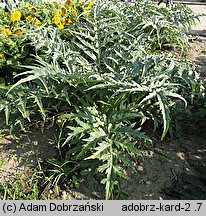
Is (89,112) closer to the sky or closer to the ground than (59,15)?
closer to the ground

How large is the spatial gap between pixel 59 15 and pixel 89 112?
1.44 m

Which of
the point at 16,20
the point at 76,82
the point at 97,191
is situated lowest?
the point at 97,191

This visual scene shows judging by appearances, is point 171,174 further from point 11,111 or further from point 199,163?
point 11,111

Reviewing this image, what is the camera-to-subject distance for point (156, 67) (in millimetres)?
2504

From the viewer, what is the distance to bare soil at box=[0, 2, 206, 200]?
223cm

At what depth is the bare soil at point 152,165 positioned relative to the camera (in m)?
2.23

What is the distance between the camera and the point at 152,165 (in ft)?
8.03

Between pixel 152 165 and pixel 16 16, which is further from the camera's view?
pixel 16 16

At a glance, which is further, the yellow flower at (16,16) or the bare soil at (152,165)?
the yellow flower at (16,16)

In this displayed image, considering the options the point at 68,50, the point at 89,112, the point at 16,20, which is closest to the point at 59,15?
the point at 16,20

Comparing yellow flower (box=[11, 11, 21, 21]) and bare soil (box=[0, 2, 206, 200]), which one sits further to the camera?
yellow flower (box=[11, 11, 21, 21])

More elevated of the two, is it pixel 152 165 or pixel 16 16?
pixel 16 16

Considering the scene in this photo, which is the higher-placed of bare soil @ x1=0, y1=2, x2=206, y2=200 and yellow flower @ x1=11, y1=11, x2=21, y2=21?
yellow flower @ x1=11, y1=11, x2=21, y2=21

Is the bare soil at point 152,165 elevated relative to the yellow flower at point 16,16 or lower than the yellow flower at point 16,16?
lower
